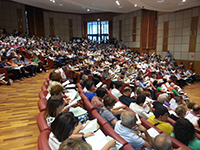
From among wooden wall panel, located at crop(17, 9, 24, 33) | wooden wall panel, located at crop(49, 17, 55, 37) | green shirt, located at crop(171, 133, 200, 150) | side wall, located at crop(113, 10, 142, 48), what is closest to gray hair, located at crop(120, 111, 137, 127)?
green shirt, located at crop(171, 133, 200, 150)

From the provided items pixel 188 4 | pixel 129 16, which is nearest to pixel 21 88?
pixel 188 4

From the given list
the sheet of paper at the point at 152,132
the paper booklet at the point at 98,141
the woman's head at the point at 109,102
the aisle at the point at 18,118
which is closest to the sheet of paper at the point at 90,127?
the paper booklet at the point at 98,141

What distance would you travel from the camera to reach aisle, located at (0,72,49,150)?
1585 mm

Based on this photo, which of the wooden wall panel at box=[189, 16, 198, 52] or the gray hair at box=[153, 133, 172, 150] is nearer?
the gray hair at box=[153, 133, 172, 150]

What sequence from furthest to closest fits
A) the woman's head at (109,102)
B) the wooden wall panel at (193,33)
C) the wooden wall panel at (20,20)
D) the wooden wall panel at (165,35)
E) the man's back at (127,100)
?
the wooden wall panel at (20,20) → the wooden wall panel at (165,35) → the wooden wall panel at (193,33) → the man's back at (127,100) → the woman's head at (109,102)

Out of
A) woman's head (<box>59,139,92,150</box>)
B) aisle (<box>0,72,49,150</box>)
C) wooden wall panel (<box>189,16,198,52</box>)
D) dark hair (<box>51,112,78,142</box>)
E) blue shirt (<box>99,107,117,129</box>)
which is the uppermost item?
wooden wall panel (<box>189,16,198,52</box>)

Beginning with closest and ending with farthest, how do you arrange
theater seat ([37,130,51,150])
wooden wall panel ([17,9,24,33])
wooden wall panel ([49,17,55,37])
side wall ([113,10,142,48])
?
theater seat ([37,130,51,150]), wooden wall panel ([17,9,24,33]), side wall ([113,10,142,48]), wooden wall panel ([49,17,55,37])

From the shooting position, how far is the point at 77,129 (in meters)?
1.16

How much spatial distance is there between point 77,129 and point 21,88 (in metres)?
2.82

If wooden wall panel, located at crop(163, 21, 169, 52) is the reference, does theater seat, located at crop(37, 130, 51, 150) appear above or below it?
below

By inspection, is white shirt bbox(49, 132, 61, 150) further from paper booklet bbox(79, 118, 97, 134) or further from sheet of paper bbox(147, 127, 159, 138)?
sheet of paper bbox(147, 127, 159, 138)

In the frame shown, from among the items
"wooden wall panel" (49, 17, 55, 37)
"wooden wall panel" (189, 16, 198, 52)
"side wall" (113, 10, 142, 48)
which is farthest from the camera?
"wooden wall panel" (49, 17, 55, 37)

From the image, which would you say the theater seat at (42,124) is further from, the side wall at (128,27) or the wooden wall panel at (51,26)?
the wooden wall panel at (51,26)

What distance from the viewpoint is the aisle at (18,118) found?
1.58 metres
